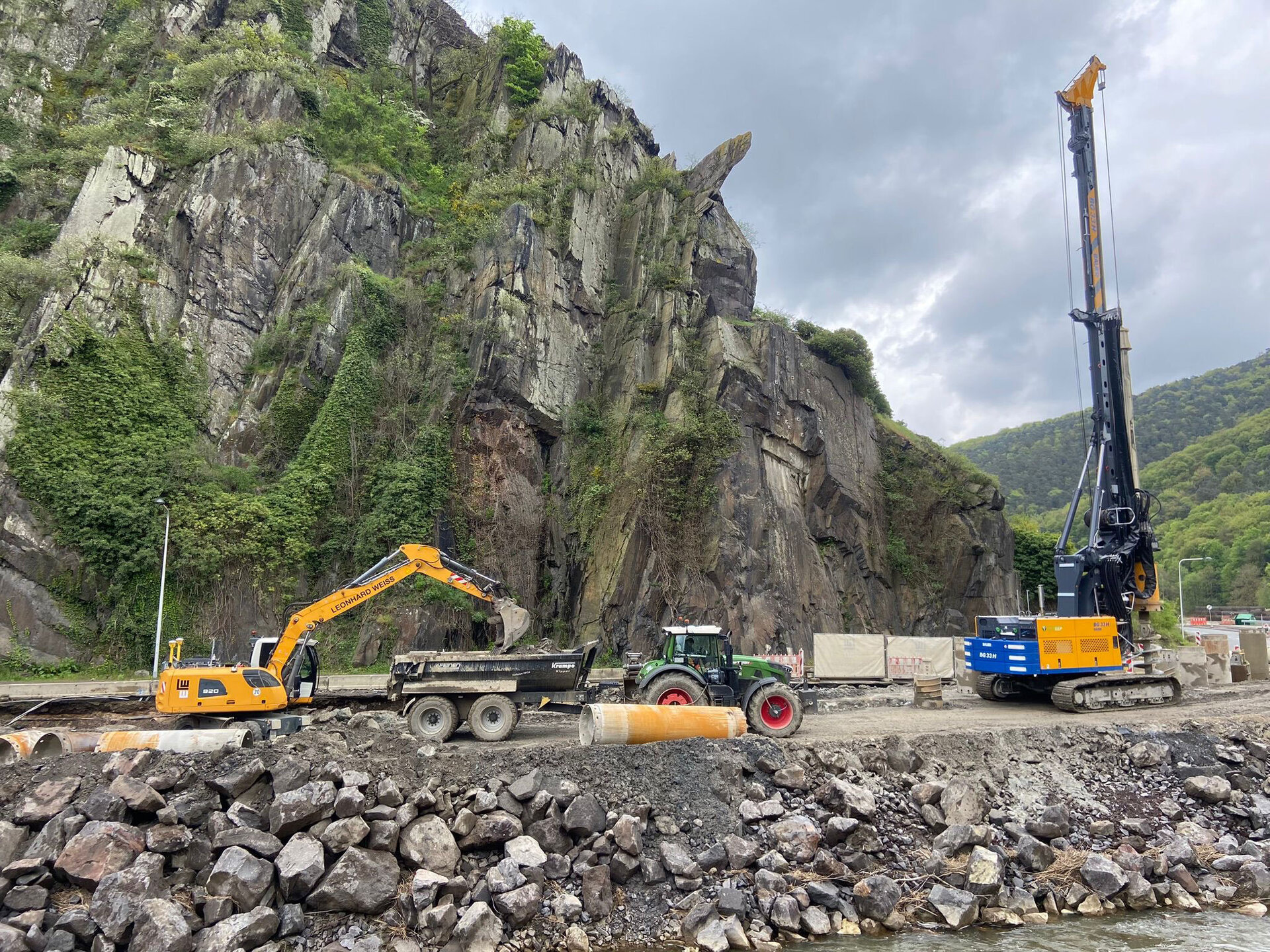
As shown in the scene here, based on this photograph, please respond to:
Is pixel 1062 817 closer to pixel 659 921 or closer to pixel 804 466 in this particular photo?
pixel 659 921

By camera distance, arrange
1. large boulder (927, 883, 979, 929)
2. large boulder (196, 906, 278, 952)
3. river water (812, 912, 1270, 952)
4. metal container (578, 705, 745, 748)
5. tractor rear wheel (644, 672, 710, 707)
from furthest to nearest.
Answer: tractor rear wheel (644, 672, 710, 707) → metal container (578, 705, 745, 748) → large boulder (927, 883, 979, 929) → river water (812, 912, 1270, 952) → large boulder (196, 906, 278, 952)

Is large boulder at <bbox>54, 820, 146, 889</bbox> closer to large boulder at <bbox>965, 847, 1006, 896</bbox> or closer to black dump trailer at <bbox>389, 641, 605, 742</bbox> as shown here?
black dump trailer at <bbox>389, 641, 605, 742</bbox>

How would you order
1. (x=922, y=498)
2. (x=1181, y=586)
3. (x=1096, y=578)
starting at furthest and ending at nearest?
(x=1181, y=586)
(x=922, y=498)
(x=1096, y=578)

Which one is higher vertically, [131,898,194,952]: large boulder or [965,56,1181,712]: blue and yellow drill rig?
[965,56,1181,712]: blue and yellow drill rig

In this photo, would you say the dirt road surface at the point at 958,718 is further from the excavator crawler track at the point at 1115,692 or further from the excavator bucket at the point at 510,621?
the excavator bucket at the point at 510,621

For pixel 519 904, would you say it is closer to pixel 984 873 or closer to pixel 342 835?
pixel 342 835

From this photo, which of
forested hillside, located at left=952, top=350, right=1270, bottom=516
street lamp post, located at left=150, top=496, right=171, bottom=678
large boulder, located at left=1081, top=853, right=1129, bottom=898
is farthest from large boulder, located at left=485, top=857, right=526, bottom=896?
forested hillside, located at left=952, top=350, right=1270, bottom=516

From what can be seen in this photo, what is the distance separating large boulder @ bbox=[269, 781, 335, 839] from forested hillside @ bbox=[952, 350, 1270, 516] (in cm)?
7033

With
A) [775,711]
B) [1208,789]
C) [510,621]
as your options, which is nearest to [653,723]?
[775,711]

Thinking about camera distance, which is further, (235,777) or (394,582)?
(394,582)

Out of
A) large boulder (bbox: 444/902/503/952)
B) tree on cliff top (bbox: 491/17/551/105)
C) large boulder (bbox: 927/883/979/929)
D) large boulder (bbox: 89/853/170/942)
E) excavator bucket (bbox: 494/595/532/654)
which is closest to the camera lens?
large boulder (bbox: 89/853/170/942)

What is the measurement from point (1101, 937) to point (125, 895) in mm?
11158

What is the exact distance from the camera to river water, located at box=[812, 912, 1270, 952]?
831 centimetres

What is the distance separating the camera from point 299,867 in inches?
334
